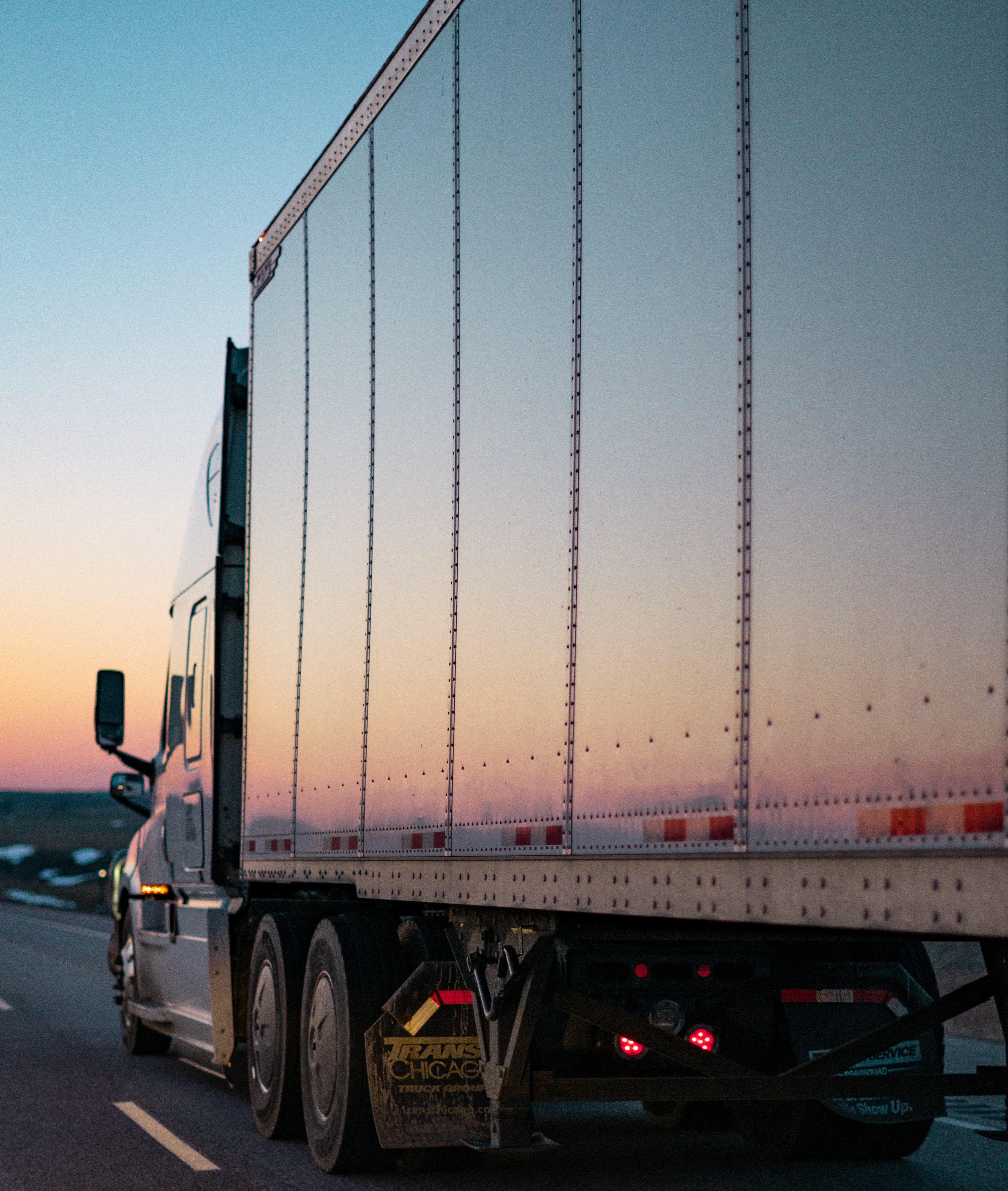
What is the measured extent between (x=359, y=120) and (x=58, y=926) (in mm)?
35983

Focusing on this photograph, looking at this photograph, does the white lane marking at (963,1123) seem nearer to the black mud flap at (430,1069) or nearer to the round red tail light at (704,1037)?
the round red tail light at (704,1037)

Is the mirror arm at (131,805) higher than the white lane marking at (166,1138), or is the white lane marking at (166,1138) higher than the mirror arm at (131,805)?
the mirror arm at (131,805)

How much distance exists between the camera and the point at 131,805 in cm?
1198

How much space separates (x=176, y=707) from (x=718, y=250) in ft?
23.2

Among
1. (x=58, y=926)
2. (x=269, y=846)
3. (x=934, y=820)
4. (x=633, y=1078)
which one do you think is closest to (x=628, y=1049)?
(x=633, y=1078)

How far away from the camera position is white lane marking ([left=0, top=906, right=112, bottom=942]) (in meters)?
35.6

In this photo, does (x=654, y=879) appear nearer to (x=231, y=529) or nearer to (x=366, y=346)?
(x=366, y=346)

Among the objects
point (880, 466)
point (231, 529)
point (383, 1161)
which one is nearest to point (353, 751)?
point (383, 1161)

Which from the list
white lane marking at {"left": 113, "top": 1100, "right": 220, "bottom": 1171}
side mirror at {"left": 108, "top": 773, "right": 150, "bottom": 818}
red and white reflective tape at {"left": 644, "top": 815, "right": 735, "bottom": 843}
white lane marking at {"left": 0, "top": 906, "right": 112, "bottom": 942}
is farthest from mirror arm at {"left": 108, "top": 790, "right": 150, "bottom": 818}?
white lane marking at {"left": 0, "top": 906, "right": 112, "bottom": 942}

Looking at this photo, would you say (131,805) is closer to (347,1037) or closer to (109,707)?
(109,707)

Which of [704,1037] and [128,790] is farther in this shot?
[128,790]

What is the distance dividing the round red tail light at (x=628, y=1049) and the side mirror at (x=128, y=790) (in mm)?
6566

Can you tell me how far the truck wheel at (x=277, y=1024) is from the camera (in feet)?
25.8

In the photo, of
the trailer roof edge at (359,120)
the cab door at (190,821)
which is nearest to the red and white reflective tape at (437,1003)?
the cab door at (190,821)
